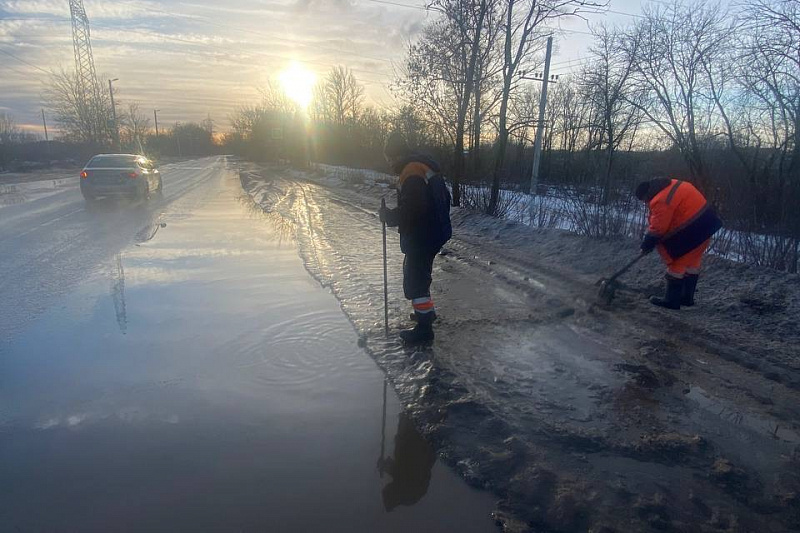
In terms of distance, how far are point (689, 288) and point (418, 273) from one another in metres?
3.34

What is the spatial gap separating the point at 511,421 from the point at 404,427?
77 cm

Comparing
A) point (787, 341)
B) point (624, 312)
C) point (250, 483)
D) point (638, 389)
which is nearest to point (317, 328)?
point (250, 483)

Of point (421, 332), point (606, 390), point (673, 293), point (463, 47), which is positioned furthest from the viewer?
point (463, 47)

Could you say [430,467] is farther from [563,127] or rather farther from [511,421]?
[563,127]

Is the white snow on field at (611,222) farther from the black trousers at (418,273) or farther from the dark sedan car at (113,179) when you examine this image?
the dark sedan car at (113,179)

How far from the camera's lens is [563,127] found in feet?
135

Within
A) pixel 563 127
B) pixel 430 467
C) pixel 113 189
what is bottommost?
pixel 430 467

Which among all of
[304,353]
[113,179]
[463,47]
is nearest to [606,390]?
[304,353]

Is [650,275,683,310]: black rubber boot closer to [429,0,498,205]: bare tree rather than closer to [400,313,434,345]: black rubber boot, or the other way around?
[400,313,434,345]: black rubber boot

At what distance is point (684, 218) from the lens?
17.9 ft

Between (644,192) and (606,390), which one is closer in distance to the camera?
(606,390)

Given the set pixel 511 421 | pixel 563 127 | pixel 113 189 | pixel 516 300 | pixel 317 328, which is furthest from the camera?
pixel 563 127

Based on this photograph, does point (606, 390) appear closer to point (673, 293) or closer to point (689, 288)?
point (673, 293)

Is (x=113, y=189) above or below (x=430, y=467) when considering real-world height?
above
